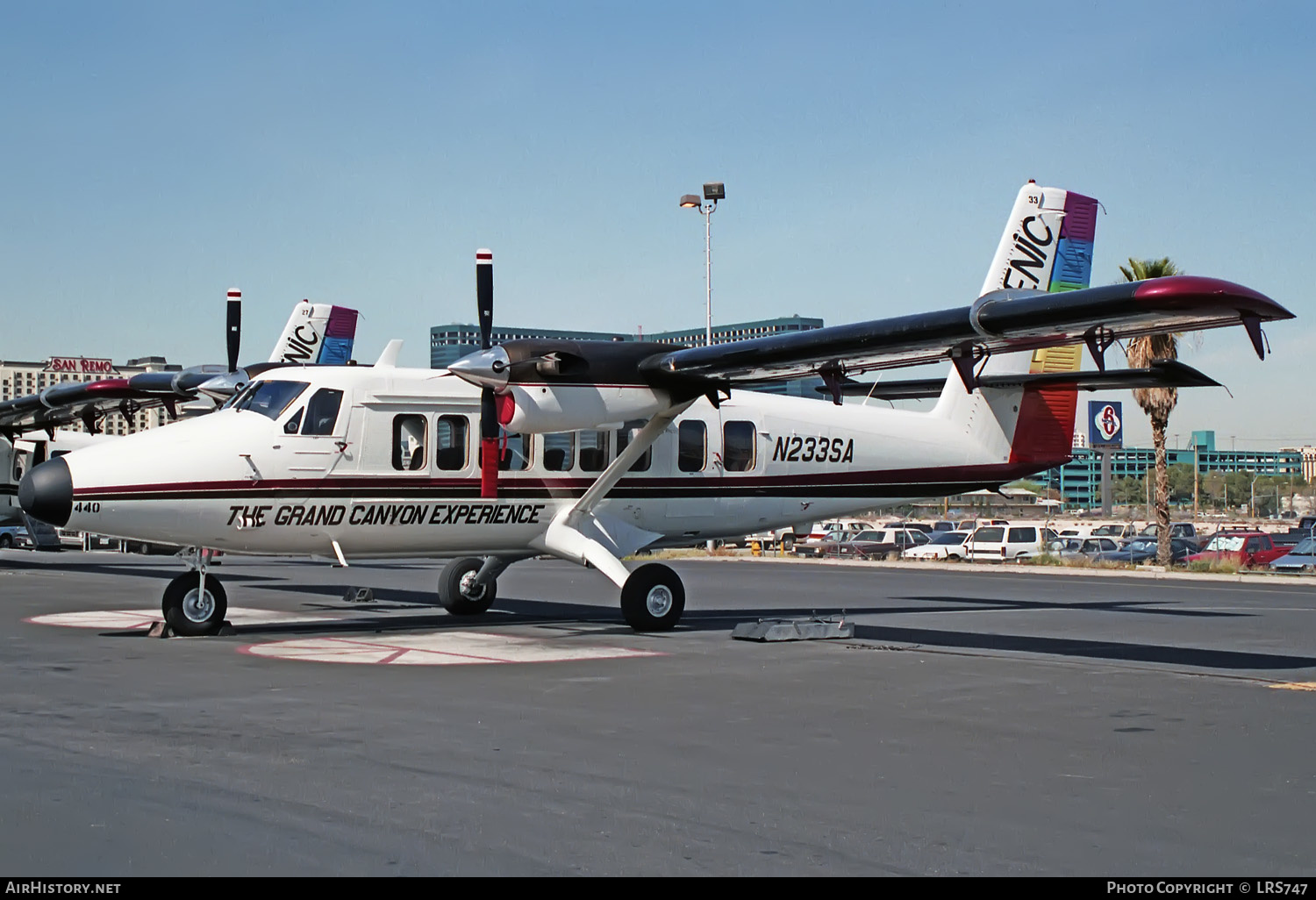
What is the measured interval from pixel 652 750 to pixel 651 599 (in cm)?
846

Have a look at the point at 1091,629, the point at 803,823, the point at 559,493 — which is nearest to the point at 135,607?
the point at 559,493

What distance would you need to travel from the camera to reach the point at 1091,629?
17.4 meters

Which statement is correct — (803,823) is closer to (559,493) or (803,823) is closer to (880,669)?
(880,669)

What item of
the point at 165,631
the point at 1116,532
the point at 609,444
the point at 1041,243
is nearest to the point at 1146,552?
the point at 1116,532

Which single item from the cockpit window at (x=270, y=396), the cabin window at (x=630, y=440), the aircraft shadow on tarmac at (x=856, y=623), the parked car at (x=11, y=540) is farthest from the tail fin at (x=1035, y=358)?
the parked car at (x=11, y=540)

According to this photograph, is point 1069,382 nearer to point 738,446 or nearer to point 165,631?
point 738,446

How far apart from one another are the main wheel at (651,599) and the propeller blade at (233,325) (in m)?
9.91

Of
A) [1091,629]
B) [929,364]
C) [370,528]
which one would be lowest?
[1091,629]

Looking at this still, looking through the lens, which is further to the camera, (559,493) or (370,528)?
(559,493)

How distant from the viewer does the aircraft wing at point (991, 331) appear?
1143 centimetres

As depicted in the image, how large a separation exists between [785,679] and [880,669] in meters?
1.33

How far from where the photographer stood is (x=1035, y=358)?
20.7 m

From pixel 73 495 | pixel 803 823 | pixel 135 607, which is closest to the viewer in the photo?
pixel 803 823
